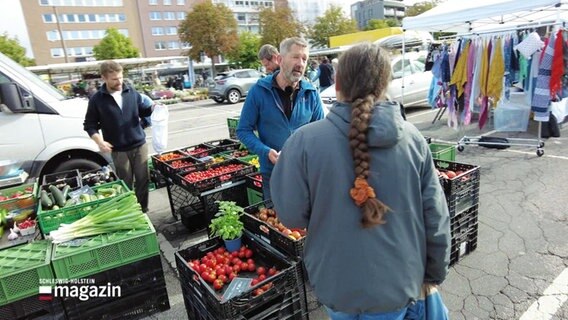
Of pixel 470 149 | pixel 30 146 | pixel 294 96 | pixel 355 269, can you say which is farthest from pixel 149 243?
pixel 470 149

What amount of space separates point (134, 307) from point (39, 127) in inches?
120

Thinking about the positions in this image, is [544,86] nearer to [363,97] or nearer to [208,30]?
[363,97]

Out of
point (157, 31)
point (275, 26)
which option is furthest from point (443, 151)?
point (157, 31)

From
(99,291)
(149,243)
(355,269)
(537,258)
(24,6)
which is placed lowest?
(537,258)

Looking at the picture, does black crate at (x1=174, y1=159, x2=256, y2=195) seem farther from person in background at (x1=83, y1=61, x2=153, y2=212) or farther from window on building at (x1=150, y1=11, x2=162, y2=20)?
window on building at (x1=150, y1=11, x2=162, y2=20)

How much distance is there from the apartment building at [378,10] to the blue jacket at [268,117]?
87168mm

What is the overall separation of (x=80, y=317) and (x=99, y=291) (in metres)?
0.22

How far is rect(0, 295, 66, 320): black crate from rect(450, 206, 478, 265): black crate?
3.10 m

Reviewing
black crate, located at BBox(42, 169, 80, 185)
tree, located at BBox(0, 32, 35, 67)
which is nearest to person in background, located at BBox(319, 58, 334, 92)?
black crate, located at BBox(42, 169, 80, 185)

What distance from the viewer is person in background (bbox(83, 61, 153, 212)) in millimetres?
3947

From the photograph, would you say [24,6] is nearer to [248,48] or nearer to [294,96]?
[248,48]

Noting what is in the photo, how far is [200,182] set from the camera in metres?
3.86

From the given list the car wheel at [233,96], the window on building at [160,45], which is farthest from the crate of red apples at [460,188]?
the window on building at [160,45]

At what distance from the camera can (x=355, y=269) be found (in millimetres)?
1326
